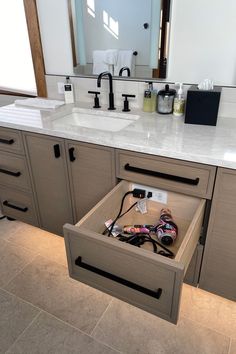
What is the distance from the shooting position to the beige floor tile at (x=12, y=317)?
1315mm

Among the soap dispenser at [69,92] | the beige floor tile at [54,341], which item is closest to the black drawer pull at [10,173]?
the soap dispenser at [69,92]

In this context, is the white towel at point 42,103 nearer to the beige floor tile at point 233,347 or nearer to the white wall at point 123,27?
the white wall at point 123,27

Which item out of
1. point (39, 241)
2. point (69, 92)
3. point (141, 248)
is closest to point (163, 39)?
point (69, 92)

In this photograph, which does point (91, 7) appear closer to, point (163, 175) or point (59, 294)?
point (163, 175)

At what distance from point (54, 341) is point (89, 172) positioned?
835mm

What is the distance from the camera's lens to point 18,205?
6.27 ft

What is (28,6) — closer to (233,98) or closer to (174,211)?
(233,98)

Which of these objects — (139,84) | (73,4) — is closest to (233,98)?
(139,84)

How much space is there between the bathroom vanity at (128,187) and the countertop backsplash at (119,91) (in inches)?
3.8

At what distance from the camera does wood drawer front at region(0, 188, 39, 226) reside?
1.85 metres

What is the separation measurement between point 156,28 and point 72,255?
130 centimetres

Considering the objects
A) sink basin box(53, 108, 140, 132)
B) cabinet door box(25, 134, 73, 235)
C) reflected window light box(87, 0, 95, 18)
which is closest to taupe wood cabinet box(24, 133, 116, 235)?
cabinet door box(25, 134, 73, 235)

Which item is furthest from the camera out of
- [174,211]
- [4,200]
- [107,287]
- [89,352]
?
[4,200]

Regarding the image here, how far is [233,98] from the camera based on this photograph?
149cm
